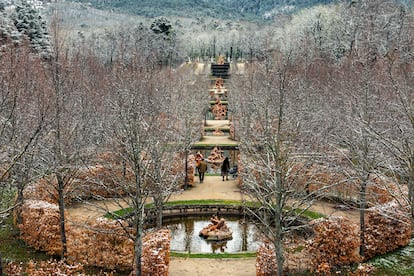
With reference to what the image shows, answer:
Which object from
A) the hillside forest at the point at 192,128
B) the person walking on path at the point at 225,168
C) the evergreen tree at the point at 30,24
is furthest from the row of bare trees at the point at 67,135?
the evergreen tree at the point at 30,24

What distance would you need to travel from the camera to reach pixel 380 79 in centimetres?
2142

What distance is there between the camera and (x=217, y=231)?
15.7 m

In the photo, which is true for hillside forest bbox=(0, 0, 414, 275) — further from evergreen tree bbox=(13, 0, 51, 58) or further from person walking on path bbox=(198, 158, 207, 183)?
person walking on path bbox=(198, 158, 207, 183)

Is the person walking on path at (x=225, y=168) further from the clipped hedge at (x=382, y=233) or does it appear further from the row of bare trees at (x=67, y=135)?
the clipped hedge at (x=382, y=233)

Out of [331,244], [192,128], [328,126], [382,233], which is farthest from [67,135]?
[192,128]

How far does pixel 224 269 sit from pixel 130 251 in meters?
2.64

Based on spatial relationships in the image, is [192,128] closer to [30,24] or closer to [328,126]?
[328,126]

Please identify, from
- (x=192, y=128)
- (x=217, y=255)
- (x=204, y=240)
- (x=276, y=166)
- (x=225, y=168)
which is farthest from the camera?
(x=192, y=128)

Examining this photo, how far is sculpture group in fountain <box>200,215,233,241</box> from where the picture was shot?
15570 millimetres

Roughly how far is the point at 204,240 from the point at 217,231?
54 centimetres

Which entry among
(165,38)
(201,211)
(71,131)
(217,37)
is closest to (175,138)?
(201,211)

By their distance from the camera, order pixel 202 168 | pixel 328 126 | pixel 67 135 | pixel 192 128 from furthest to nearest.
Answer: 1. pixel 192 128
2. pixel 202 168
3. pixel 328 126
4. pixel 67 135

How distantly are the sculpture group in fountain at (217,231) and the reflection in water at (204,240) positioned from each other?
0.14 m

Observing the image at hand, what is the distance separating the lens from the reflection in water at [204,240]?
1509cm
